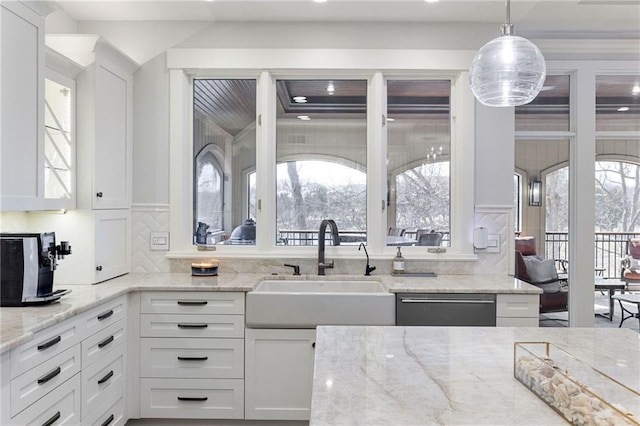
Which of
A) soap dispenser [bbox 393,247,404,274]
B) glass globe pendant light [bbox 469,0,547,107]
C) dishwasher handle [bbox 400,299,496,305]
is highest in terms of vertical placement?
glass globe pendant light [bbox 469,0,547,107]

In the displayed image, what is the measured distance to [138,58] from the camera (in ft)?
10.8

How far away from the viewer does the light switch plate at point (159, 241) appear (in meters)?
3.27

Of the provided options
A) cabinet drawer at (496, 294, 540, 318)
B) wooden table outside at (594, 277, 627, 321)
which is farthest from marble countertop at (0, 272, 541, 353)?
wooden table outside at (594, 277, 627, 321)

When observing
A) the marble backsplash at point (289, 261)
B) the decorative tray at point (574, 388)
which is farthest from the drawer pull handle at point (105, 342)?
the decorative tray at point (574, 388)

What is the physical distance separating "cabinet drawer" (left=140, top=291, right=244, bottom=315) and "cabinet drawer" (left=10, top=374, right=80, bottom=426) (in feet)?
2.13

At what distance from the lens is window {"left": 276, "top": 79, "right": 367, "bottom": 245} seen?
3375 millimetres

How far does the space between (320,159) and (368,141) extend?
399mm

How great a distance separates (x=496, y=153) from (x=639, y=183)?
4.77ft

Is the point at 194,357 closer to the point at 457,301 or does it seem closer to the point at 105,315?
the point at 105,315

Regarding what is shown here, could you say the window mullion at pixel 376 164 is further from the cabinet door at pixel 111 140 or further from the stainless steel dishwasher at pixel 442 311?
the cabinet door at pixel 111 140

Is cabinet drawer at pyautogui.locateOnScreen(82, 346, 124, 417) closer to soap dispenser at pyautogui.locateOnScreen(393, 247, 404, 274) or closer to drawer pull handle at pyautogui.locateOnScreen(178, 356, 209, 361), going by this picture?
drawer pull handle at pyautogui.locateOnScreen(178, 356, 209, 361)

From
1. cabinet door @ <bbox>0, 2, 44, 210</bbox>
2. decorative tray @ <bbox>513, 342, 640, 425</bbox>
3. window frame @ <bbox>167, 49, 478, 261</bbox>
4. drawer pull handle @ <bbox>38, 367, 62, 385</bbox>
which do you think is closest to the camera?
decorative tray @ <bbox>513, 342, 640, 425</bbox>

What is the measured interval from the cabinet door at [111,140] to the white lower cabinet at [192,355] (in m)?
0.77

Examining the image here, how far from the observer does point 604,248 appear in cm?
362
